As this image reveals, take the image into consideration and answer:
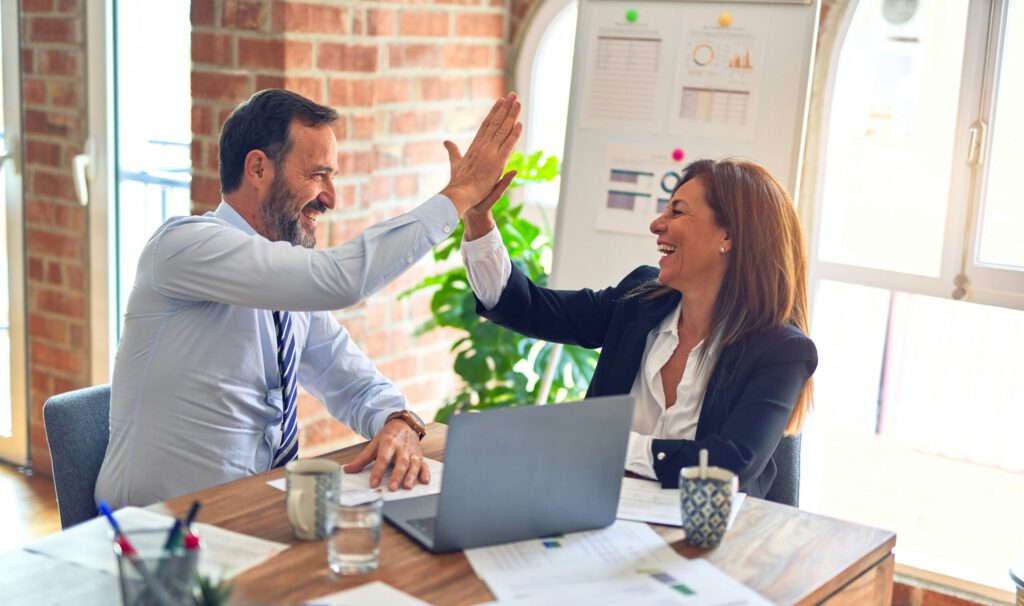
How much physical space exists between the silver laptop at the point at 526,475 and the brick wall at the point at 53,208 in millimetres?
2475

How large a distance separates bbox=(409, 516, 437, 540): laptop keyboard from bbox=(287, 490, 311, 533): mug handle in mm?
151

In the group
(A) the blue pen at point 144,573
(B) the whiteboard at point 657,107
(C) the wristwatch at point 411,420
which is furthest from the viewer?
(B) the whiteboard at point 657,107

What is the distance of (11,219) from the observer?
12.3ft

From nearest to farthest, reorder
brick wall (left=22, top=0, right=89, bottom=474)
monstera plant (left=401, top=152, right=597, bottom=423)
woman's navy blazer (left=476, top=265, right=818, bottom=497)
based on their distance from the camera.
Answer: woman's navy blazer (left=476, top=265, right=818, bottom=497), monstera plant (left=401, top=152, right=597, bottom=423), brick wall (left=22, top=0, right=89, bottom=474)

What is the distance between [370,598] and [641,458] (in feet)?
2.20

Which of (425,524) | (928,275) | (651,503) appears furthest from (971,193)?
(425,524)

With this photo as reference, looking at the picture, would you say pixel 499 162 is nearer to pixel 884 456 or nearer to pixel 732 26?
pixel 732 26

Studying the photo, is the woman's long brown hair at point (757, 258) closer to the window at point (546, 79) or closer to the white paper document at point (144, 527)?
the white paper document at point (144, 527)

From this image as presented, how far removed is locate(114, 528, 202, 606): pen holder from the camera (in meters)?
1.11

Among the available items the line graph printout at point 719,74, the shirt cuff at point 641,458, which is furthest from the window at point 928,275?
the shirt cuff at point 641,458

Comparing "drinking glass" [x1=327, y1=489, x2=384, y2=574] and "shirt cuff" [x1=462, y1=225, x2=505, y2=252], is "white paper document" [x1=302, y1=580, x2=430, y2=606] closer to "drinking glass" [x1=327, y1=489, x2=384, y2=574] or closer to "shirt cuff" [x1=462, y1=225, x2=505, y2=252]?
"drinking glass" [x1=327, y1=489, x2=384, y2=574]

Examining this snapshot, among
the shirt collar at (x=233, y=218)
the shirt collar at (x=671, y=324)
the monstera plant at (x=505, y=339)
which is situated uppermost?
the shirt collar at (x=233, y=218)

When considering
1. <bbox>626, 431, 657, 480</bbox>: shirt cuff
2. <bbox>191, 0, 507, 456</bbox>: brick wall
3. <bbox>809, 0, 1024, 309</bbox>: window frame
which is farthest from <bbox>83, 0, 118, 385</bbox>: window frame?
<bbox>809, 0, 1024, 309</bbox>: window frame

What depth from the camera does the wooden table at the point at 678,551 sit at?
4.46ft
